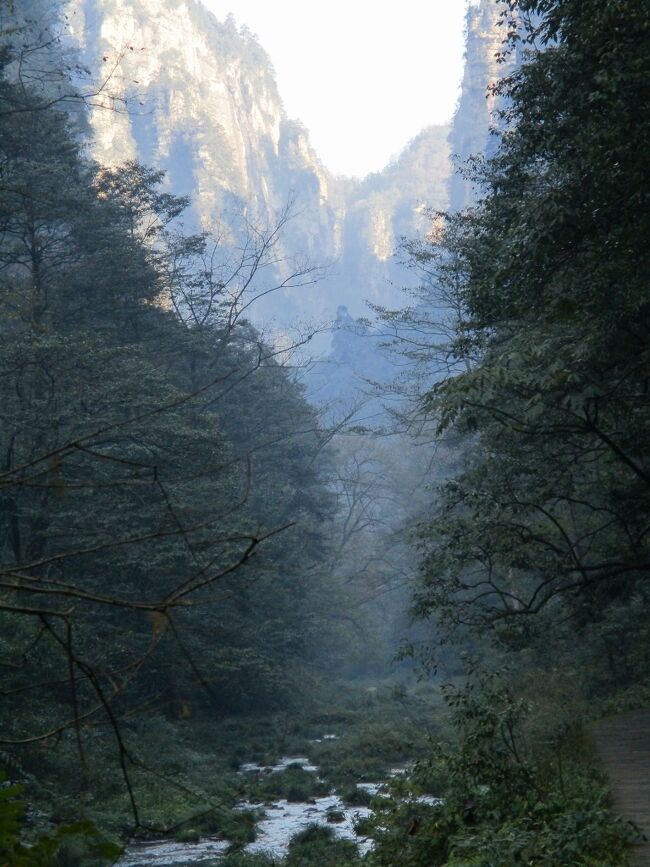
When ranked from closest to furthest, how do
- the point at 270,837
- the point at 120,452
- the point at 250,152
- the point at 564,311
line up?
1. the point at 564,311
2. the point at 270,837
3. the point at 120,452
4. the point at 250,152

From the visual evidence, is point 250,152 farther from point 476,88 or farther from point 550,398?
point 550,398

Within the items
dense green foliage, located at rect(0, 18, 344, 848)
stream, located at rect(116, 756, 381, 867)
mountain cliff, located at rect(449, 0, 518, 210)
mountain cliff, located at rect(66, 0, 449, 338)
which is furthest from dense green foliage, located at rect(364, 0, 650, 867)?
mountain cliff, located at rect(66, 0, 449, 338)

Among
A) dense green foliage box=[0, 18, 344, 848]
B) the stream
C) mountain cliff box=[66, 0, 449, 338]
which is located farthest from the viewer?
mountain cliff box=[66, 0, 449, 338]

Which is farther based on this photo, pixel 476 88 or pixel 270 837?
pixel 476 88

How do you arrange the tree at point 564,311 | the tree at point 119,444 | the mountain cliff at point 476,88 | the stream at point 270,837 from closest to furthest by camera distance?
the tree at point 564,311 < the stream at point 270,837 < the tree at point 119,444 < the mountain cliff at point 476,88

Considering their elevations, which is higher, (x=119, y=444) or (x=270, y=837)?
(x=119, y=444)

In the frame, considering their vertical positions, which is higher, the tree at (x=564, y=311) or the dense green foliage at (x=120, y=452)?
the dense green foliage at (x=120, y=452)

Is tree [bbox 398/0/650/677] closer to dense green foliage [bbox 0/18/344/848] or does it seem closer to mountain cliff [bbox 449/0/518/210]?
dense green foliage [bbox 0/18/344/848]

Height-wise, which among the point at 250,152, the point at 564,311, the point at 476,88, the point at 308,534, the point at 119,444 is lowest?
the point at 564,311

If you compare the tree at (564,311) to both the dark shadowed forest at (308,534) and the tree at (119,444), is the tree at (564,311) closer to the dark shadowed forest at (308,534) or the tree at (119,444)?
the dark shadowed forest at (308,534)

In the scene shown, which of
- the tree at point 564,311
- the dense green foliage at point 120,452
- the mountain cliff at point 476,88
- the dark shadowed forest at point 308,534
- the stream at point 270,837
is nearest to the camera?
the dark shadowed forest at point 308,534

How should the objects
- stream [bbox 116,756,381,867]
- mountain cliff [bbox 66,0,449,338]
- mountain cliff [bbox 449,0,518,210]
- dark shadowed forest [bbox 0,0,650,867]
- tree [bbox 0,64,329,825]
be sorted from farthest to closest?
mountain cliff [bbox 66,0,449,338] → mountain cliff [bbox 449,0,518,210] → tree [bbox 0,64,329,825] → stream [bbox 116,756,381,867] → dark shadowed forest [bbox 0,0,650,867]

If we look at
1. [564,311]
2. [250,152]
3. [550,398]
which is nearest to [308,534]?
[550,398]

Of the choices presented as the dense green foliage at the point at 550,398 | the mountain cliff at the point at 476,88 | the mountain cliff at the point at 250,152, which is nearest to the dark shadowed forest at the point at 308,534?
the dense green foliage at the point at 550,398
